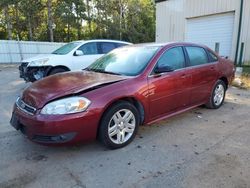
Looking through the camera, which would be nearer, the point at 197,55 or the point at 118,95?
the point at 118,95

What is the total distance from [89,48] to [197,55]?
14.3ft

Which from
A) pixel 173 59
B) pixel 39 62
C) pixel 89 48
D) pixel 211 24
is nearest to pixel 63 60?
pixel 39 62

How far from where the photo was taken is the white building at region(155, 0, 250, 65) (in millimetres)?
11742

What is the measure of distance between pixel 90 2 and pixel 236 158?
29.3 meters

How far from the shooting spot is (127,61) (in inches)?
172

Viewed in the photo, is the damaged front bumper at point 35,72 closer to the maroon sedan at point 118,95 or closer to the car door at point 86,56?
the car door at point 86,56

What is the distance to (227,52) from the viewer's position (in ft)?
41.7

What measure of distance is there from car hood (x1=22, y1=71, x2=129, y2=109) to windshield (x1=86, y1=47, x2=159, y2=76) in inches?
9.9

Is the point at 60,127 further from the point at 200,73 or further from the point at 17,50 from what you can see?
the point at 17,50

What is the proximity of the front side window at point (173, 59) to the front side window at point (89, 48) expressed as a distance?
14.1ft

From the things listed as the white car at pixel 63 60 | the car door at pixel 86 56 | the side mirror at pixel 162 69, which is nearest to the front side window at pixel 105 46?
the white car at pixel 63 60

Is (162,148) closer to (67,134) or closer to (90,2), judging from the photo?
(67,134)

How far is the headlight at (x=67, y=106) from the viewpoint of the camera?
3168mm

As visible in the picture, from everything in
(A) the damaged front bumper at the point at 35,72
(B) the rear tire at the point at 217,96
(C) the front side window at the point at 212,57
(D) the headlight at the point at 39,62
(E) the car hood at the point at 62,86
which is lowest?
(B) the rear tire at the point at 217,96
